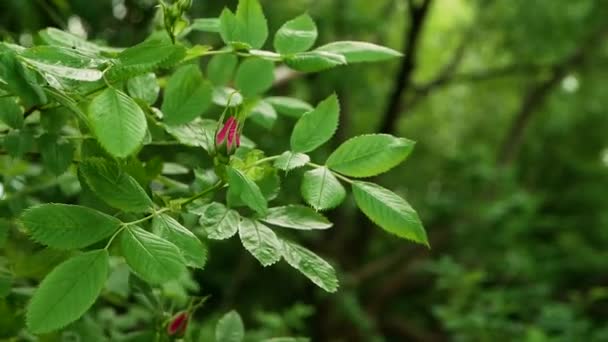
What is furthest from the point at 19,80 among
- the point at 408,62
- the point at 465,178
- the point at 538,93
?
the point at 538,93

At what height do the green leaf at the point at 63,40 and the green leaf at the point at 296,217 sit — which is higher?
the green leaf at the point at 63,40

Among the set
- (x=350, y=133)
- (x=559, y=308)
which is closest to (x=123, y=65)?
(x=559, y=308)

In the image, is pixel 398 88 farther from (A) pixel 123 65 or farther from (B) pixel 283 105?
(A) pixel 123 65

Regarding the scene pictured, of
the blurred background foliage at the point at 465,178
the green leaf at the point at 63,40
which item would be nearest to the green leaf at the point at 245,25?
the green leaf at the point at 63,40

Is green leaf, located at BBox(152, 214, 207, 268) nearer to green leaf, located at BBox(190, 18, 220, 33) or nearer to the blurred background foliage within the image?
green leaf, located at BBox(190, 18, 220, 33)

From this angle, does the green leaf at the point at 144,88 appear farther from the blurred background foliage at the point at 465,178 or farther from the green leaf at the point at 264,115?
the blurred background foliage at the point at 465,178

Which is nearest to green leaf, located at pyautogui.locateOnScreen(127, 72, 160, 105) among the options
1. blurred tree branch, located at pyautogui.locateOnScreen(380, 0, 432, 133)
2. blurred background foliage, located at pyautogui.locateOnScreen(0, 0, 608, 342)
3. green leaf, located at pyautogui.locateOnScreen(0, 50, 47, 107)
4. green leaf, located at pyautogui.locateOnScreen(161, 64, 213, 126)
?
green leaf, located at pyautogui.locateOnScreen(161, 64, 213, 126)
